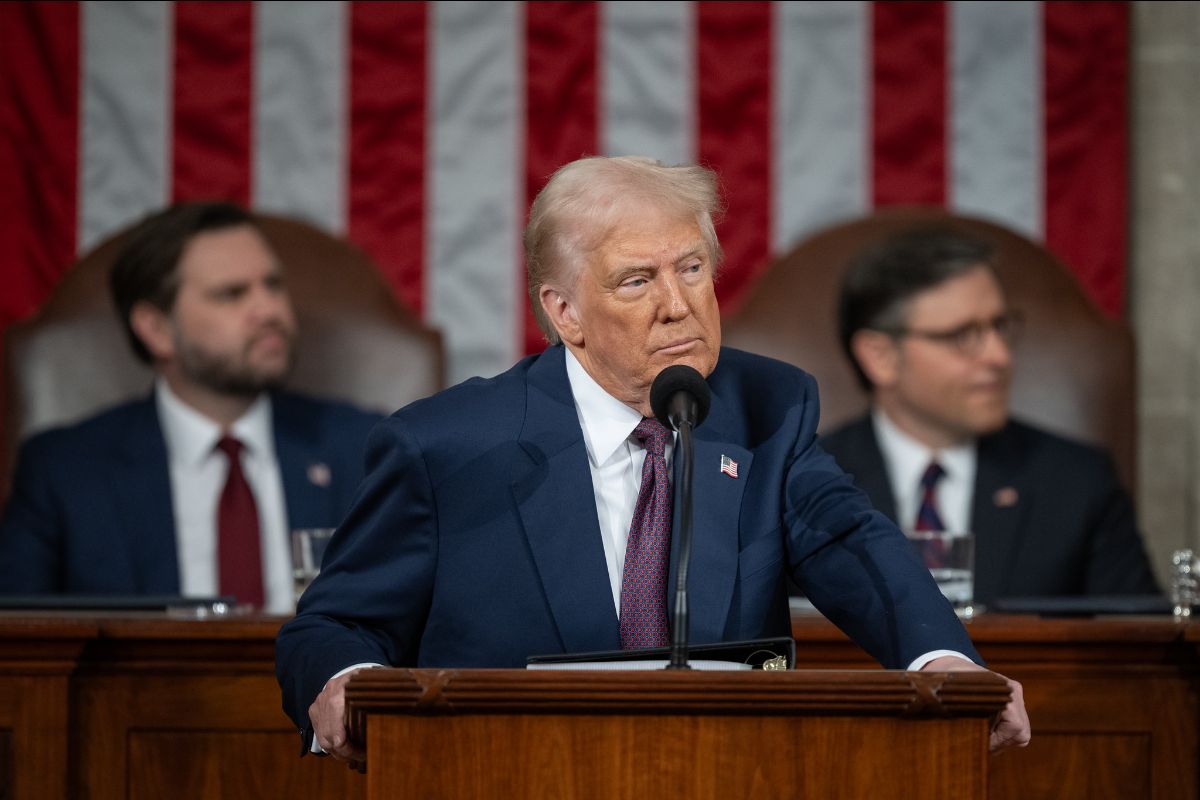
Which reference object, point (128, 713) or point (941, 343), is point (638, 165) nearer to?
point (128, 713)

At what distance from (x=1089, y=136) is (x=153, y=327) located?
2651mm

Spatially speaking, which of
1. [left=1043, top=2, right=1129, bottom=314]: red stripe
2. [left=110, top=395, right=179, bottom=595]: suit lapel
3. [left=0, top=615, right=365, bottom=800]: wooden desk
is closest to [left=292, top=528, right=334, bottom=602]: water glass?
[left=0, top=615, right=365, bottom=800]: wooden desk

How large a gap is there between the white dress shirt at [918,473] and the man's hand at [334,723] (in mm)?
2574

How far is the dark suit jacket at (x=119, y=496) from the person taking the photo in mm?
4145

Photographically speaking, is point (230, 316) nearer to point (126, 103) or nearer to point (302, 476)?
point (302, 476)

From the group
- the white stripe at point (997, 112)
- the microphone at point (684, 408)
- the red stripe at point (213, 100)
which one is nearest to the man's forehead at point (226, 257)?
the red stripe at point (213, 100)

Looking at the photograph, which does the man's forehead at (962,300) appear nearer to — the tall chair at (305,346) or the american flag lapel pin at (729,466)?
the tall chair at (305,346)

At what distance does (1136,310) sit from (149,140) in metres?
2.85

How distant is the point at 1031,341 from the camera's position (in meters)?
4.55

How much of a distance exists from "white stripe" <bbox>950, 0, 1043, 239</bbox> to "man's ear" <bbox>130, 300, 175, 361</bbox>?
2.21 metres

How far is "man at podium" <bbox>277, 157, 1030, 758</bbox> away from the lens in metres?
2.18

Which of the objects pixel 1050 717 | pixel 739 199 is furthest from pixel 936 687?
pixel 739 199

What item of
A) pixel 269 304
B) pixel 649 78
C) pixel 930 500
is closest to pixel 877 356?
pixel 930 500

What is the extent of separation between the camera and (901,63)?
15.5 feet
